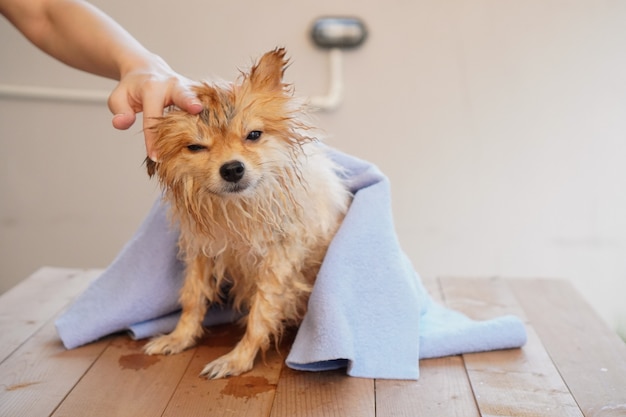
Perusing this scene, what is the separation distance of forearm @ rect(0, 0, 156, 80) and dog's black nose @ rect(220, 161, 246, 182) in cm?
27

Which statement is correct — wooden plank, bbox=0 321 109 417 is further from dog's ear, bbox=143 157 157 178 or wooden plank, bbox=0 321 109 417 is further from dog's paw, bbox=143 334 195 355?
dog's ear, bbox=143 157 157 178

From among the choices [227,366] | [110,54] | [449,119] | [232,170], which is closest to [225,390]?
[227,366]

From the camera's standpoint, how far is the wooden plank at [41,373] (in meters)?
1.32

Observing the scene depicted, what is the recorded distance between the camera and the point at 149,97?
1.33 meters

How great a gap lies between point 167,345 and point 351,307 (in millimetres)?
400

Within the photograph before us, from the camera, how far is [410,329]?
153 centimetres

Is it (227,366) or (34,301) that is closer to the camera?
(227,366)

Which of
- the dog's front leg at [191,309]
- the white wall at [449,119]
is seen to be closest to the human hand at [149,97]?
the dog's front leg at [191,309]

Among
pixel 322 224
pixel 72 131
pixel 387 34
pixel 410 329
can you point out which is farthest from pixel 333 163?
pixel 72 131

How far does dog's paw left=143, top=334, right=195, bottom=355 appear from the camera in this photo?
158 cm

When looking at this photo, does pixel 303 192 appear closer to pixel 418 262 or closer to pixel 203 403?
pixel 203 403

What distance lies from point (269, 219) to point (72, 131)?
1610 mm

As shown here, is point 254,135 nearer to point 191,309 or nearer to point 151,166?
point 151,166

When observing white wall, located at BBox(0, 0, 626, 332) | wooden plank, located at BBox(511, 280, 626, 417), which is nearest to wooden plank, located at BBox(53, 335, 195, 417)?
wooden plank, located at BBox(511, 280, 626, 417)
